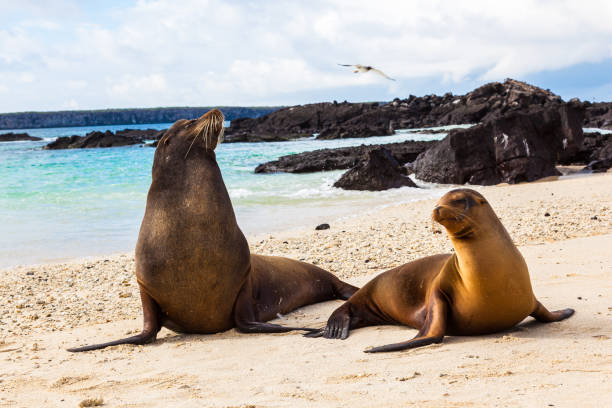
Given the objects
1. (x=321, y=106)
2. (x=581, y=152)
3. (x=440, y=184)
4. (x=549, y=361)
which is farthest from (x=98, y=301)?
(x=321, y=106)

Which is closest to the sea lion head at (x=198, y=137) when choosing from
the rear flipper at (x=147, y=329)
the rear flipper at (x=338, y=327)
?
A: the rear flipper at (x=147, y=329)

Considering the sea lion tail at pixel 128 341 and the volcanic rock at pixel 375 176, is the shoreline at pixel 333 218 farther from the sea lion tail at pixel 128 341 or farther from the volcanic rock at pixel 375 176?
the sea lion tail at pixel 128 341

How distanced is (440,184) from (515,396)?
1493 centimetres

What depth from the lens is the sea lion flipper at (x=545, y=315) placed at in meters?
4.06

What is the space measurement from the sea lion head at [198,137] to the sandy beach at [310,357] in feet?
4.78

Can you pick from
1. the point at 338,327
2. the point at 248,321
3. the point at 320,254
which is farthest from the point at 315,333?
the point at 320,254

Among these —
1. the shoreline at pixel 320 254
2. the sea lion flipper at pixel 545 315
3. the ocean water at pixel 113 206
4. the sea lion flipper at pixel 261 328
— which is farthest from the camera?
Answer: the ocean water at pixel 113 206

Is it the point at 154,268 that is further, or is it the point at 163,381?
the point at 154,268

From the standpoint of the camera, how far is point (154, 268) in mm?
4656

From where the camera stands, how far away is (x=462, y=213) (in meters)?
3.67

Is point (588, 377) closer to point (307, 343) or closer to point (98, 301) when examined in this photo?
point (307, 343)

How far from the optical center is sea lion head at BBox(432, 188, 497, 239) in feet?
11.9

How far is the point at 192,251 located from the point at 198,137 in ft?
3.09

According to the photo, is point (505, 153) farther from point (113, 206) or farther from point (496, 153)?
point (113, 206)
